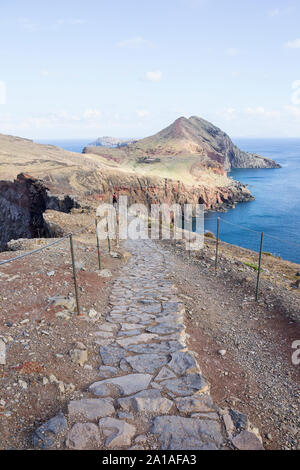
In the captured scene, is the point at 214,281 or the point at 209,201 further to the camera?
the point at 209,201

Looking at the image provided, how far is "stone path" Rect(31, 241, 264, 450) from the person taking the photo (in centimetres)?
358

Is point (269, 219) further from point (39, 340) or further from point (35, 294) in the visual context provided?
point (39, 340)

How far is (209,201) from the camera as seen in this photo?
66.8 metres

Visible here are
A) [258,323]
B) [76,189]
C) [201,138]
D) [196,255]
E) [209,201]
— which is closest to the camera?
[258,323]

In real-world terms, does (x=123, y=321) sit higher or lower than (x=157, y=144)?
lower

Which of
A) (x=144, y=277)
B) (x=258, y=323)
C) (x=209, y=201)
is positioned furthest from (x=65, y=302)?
(x=209, y=201)

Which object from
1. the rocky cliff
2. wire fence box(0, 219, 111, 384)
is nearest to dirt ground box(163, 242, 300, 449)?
wire fence box(0, 219, 111, 384)

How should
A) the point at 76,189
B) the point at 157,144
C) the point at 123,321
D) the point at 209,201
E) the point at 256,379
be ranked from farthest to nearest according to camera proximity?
1. the point at 157,144
2. the point at 209,201
3. the point at 76,189
4. the point at 123,321
5. the point at 256,379

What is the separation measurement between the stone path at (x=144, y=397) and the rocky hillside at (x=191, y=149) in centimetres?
7228

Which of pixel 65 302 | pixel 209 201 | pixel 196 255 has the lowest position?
pixel 209 201

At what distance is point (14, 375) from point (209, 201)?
64706 millimetres

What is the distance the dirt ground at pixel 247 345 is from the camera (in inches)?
176

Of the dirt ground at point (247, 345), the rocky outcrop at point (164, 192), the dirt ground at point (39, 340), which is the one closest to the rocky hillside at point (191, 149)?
the rocky outcrop at point (164, 192)
